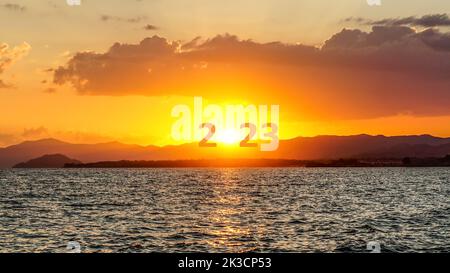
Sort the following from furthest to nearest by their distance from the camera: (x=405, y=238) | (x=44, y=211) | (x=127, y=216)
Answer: (x=44, y=211) < (x=127, y=216) < (x=405, y=238)

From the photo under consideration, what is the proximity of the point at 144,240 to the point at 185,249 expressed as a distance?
5.00 m

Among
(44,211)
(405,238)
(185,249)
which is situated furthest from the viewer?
(44,211)

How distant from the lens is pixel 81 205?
7531cm
